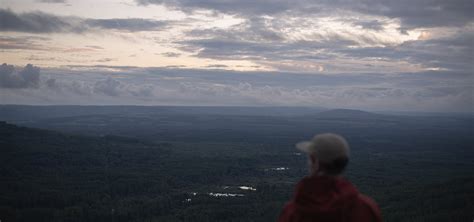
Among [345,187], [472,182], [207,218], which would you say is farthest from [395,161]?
[345,187]

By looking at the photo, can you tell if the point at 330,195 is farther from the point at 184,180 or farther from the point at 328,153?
the point at 184,180

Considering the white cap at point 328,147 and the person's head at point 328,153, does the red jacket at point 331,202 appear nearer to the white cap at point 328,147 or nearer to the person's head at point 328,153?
the person's head at point 328,153

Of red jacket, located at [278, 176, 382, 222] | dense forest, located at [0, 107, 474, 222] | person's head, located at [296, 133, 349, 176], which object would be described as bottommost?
dense forest, located at [0, 107, 474, 222]

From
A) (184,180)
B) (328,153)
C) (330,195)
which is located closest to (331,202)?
(330,195)

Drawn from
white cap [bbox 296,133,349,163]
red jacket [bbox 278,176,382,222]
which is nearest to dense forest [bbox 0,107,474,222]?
red jacket [bbox 278,176,382,222]

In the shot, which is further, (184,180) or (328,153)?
(184,180)

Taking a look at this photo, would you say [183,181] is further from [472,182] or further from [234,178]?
[472,182]

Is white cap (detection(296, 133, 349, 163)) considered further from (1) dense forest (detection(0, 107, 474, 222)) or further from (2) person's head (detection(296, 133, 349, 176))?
(1) dense forest (detection(0, 107, 474, 222))

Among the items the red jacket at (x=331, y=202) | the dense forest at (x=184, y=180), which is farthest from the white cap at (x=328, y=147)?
the dense forest at (x=184, y=180)
